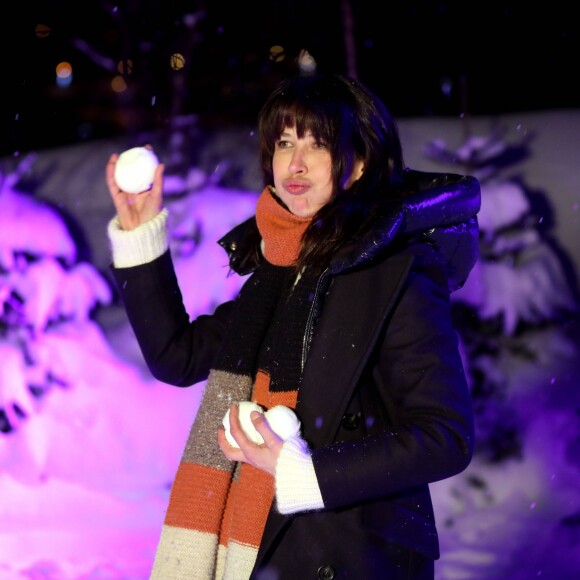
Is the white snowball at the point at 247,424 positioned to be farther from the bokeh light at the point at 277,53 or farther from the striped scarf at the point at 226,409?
the bokeh light at the point at 277,53

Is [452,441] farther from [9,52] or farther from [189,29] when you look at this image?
[9,52]

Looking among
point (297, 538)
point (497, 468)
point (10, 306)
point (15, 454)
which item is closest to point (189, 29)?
point (10, 306)

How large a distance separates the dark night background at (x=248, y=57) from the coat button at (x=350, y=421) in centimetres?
223

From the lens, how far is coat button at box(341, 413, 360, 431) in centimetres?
149

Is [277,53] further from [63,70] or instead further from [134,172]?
[134,172]

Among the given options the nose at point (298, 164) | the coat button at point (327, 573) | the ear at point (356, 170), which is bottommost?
the coat button at point (327, 573)

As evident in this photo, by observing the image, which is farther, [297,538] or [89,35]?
[89,35]

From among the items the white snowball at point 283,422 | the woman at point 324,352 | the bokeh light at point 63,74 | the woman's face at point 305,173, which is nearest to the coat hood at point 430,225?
the woman at point 324,352

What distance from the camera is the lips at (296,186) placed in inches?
66.8

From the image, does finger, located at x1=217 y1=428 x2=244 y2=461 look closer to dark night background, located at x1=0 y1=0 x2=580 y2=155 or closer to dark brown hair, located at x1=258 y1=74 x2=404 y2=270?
dark brown hair, located at x1=258 y1=74 x2=404 y2=270

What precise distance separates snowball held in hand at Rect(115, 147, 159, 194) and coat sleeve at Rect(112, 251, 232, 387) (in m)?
0.17

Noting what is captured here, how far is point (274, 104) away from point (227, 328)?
525mm

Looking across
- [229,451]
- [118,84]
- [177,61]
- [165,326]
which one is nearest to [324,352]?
[229,451]

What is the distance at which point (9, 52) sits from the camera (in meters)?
3.82
